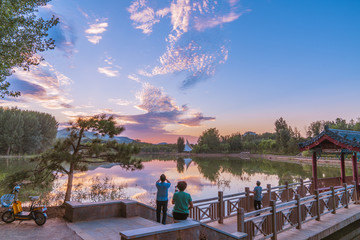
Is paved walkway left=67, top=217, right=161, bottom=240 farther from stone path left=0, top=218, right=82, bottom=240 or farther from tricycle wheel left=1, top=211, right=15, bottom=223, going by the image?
tricycle wheel left=1, top=211, right=15, bottom=223

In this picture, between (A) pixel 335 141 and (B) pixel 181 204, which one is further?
(A) pixel 335 141

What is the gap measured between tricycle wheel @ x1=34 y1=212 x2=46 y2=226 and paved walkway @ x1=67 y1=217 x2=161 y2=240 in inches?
27.6

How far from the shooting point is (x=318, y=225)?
8.25 metres

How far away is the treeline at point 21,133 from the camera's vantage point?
50500 mm

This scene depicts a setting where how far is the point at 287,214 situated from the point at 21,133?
59324 mm

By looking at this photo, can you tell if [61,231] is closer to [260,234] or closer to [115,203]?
[115,203]

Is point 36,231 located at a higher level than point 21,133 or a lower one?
lower

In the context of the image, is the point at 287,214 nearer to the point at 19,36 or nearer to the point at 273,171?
the point at 19,36

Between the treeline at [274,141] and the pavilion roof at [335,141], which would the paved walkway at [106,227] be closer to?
the pavilion roof at [335,141]

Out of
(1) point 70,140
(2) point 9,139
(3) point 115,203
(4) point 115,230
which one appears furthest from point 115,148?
(2) point 9,139

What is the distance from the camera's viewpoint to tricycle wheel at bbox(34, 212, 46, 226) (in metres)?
6.46

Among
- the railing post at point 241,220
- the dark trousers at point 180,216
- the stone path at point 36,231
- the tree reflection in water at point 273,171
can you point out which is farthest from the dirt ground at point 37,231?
the tree reflection in water at point 273,171

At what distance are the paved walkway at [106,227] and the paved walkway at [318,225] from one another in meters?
2.86

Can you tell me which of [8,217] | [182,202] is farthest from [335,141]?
[8,217]
